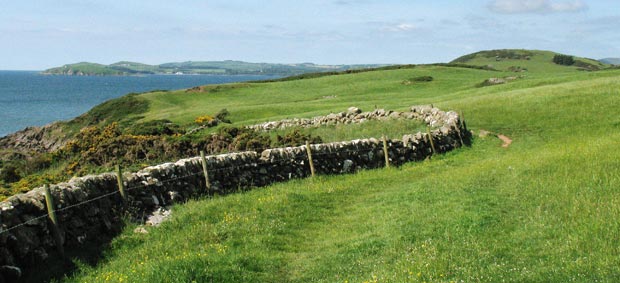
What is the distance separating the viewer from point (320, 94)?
75.9 m

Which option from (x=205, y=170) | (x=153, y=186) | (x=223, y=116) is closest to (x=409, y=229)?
(x=205, y=170)

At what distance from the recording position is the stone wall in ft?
44.2

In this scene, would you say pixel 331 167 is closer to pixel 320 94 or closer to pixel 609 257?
pixel 609 257

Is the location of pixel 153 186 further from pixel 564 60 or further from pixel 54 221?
pixel 564 60

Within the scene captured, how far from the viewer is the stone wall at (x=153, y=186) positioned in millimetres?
13469

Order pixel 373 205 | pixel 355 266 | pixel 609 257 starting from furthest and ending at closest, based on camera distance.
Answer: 1. pixel 373 205
2. pixel 355 266
3. pixel 609 257

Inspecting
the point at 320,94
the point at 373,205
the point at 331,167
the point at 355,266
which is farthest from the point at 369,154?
the point at 320,94

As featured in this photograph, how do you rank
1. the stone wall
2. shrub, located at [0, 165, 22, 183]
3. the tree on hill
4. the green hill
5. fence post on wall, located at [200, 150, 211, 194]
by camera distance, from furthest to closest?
the tree on hill
the green hill
shrub, located at [0, 165, 22, 183]
fence post on wall, located at [200, 150, 211, 194]
the stone wall

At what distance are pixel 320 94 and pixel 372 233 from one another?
202ft

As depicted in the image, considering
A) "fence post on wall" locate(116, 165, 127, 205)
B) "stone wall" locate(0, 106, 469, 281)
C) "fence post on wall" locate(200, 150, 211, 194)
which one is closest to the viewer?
"stone wall" locate(0, 106, 469, 281)

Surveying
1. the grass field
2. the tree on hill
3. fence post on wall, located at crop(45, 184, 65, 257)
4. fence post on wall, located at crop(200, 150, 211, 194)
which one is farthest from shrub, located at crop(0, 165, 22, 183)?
the tree on hill

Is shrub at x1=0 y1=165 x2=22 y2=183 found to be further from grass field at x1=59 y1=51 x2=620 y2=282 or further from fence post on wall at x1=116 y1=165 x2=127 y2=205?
grass field at x1=59 y1=51 x2=620 y2=282

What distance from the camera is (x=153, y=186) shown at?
18953 millimetres

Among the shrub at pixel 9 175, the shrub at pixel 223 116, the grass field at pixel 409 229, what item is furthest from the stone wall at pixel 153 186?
the shrub at pixel 223 116
